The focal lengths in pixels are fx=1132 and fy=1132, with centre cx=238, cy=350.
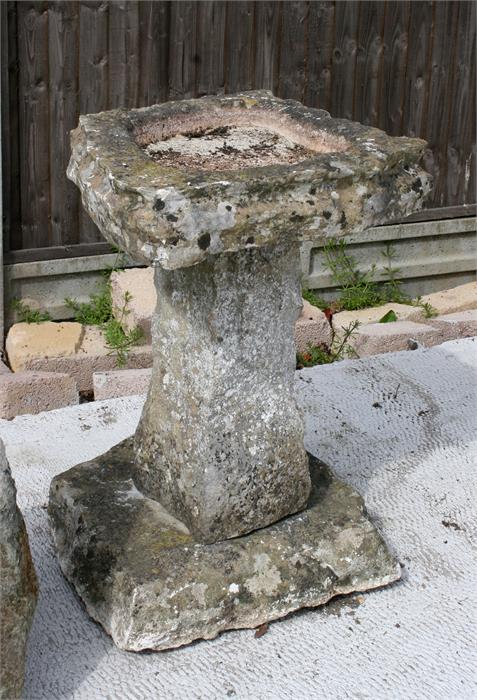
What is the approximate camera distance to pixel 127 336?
5215 mm

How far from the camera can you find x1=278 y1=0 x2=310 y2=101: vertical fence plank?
18.0 feet

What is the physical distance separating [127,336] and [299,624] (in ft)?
7.11

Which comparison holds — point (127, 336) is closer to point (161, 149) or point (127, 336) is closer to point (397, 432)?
point (397, 432)

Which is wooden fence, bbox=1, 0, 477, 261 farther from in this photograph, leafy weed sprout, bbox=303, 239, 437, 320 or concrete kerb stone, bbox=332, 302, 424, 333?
concrete kerb stone, bbox=332, 302, 424, 333

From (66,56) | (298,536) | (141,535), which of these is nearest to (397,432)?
(298,536)

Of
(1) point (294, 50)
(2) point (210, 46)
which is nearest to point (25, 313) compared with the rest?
(2) point (210, 46)

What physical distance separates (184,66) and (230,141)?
1.99 meters

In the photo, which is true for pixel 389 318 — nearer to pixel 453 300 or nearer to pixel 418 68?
pixel 453 300

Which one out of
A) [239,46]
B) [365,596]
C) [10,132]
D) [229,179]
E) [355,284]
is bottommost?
[365,596]

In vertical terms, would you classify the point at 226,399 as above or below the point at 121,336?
above

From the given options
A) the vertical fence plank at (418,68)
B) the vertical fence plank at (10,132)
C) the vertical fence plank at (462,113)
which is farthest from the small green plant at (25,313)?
the vertical fence plank at (462,113)

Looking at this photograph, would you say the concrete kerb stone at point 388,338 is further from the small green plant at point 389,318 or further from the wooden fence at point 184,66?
the wooden fence at point 184,66

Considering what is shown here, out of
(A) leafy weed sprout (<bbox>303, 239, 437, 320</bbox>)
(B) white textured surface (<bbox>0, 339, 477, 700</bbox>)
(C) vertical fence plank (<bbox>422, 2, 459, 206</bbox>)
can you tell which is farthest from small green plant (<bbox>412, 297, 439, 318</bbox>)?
(B) white textured surface (<bbox>0, 339, 477, 700</bbox>)

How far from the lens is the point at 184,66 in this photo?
5332mm
